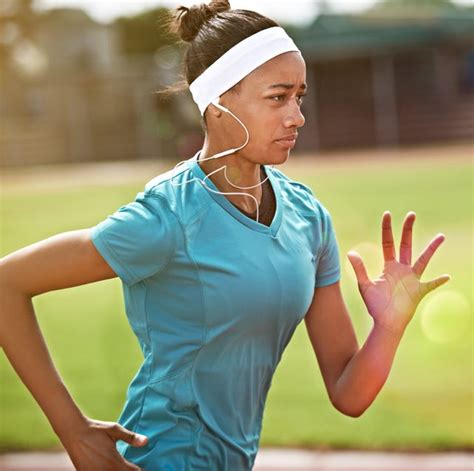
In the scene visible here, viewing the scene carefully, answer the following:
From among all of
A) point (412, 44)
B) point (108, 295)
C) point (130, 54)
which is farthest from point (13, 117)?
Answer: point (108, 295)

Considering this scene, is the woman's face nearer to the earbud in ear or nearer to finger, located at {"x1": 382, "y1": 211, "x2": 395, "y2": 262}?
the earbud in ear

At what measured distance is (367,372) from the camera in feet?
8.39

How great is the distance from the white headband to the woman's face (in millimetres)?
17

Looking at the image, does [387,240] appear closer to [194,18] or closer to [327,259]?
[327,259]

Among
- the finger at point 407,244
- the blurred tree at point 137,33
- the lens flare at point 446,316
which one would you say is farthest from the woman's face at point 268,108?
the blurred tree at point 137,33

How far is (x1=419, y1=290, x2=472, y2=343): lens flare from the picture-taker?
26.2ft

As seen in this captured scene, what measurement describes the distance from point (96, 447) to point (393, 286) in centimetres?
85

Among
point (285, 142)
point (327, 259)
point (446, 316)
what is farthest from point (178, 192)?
point (446, 316)

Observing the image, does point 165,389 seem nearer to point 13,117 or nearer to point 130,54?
point 13,117

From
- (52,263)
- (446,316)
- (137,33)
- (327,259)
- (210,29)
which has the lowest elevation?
(446,316)

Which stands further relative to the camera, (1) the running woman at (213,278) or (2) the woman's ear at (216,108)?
(2) the woman's ear at (216,108)

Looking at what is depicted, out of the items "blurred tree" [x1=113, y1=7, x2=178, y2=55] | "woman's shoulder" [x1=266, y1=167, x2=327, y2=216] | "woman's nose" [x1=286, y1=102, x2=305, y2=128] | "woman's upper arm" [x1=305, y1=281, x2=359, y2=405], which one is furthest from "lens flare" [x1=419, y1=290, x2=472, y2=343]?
"blurred tree" [x1=113, y1=7, x2=178, y2=55]

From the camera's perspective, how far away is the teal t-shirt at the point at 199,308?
2232 mm

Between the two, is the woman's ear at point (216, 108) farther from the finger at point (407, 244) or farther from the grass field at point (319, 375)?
the grass field at point (319, 375)
